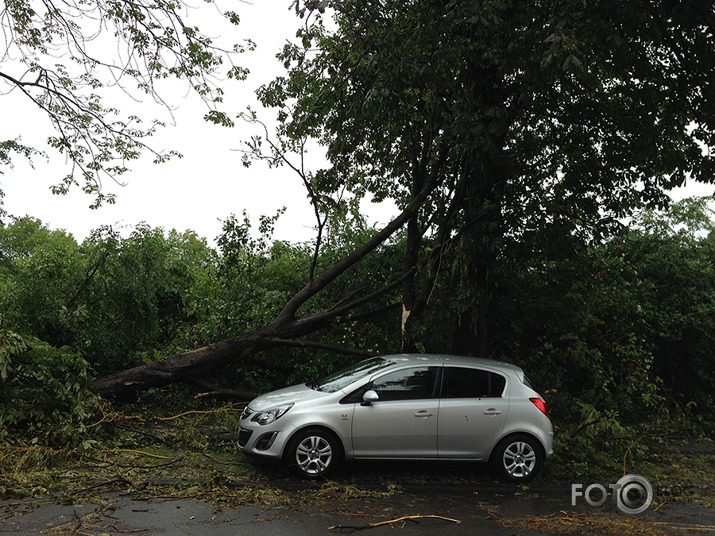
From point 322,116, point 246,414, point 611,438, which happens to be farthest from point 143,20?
point 611,438

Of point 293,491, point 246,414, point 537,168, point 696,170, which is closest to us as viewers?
point 293,491

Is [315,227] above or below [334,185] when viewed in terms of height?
below

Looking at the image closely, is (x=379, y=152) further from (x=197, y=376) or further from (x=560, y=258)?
(x=197, y=376)

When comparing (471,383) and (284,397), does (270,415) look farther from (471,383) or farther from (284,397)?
(471,383)

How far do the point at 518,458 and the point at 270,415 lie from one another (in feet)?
10.4

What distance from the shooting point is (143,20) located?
10141 millimetres

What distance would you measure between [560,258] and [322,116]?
4677 mm

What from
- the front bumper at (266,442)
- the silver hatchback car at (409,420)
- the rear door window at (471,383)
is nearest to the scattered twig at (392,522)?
the silver hatchback car at (409,420)

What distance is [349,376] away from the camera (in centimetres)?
782

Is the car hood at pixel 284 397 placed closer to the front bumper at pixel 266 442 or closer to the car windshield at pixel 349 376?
the car windshield at pixel 349 376

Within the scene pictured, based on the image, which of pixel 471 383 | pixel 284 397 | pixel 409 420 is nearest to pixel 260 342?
pixel 284 397

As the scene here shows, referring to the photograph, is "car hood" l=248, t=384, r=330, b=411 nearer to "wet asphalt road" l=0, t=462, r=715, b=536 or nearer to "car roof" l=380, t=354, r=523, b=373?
"wet asphalt road" l=0, t=462, r=715, b=536

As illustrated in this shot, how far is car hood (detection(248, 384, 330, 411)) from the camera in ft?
24.0

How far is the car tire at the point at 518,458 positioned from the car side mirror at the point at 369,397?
171cm
